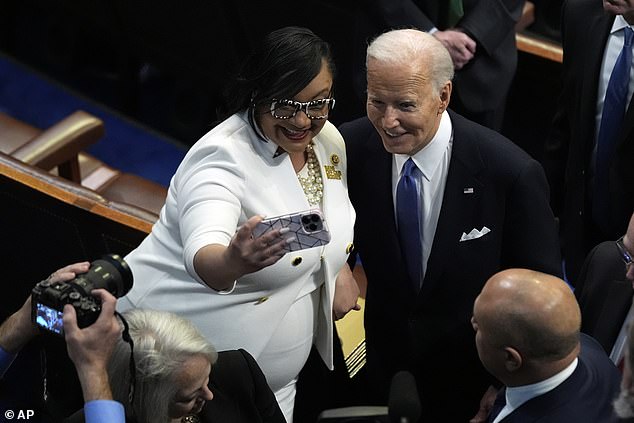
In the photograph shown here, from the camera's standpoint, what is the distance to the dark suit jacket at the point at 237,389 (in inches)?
96.8

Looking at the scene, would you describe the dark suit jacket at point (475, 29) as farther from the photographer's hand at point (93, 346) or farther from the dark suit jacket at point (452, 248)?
the photographer's hand at point (93, 346)

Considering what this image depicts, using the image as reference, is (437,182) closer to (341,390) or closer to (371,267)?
(371,267)

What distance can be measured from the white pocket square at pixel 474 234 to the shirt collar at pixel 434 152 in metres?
0.16

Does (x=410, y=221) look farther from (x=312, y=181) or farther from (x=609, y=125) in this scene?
(x=609, y=125)

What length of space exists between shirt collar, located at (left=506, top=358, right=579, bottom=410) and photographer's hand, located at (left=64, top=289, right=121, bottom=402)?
2.62 feet

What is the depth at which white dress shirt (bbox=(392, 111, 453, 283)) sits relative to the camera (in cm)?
261

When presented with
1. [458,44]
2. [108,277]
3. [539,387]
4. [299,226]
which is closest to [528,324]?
[539,387]

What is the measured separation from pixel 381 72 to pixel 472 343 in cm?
78

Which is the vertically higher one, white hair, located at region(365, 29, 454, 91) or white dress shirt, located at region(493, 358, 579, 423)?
white hair, located at region(365, 29, 454, 91)

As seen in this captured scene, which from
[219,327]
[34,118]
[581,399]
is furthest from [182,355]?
[34,118]

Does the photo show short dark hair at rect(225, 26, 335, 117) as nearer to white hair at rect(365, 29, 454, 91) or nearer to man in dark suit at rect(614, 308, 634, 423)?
white hair at rect(365, 29, 454, 91)

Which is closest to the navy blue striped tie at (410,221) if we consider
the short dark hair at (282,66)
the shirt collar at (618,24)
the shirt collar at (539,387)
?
the short dark hair at (282,66)

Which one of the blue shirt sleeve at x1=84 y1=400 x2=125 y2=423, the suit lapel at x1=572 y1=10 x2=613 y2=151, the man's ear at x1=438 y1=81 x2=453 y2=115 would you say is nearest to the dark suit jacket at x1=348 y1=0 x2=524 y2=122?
the suit lapel at x1=572 y1=10 x2=613 y2=151

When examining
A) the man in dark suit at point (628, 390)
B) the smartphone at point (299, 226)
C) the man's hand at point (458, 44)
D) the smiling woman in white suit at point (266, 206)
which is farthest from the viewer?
the man's hand at point (458, 44)
